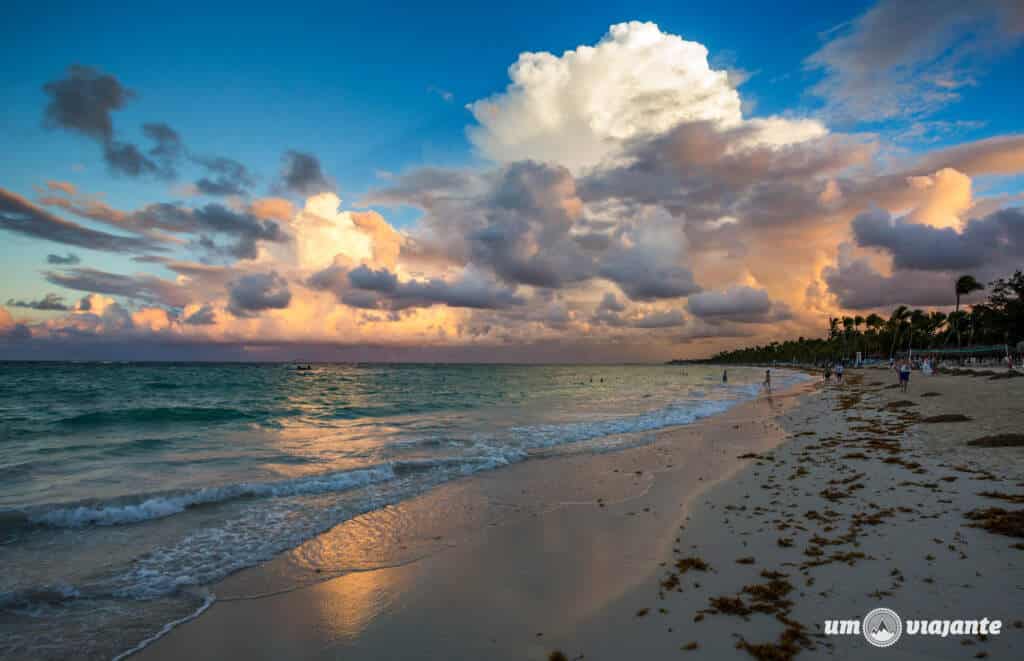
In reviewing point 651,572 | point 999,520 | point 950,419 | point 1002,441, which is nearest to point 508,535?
point 651,572

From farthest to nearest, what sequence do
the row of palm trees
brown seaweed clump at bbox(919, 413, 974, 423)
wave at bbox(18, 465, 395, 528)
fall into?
the row of palm trees, brown seaweed clump at bbox(919, 413, 974, 423), wave at bbox(18, 465, 395, 528)

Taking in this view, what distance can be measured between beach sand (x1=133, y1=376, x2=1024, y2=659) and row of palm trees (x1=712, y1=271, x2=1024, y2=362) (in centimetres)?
10347

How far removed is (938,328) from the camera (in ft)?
413

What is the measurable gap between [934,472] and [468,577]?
1137 cm

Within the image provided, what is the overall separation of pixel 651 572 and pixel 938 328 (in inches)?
6398

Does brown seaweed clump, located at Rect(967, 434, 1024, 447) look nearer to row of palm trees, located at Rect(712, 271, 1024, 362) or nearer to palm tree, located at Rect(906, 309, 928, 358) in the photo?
row of palm trees, located at Rect(712, 271, 1024, 362)

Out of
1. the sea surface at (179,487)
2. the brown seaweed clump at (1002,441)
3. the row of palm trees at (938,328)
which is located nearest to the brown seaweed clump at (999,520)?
the brown seaweed clump at (1002,441)

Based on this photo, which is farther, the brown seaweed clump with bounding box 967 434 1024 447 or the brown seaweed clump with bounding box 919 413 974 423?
the brown seaweed clump with bounding box 919 413 974 423

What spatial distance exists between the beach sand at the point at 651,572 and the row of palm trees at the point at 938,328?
339ft

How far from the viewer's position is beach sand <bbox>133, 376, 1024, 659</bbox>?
551 centimetres

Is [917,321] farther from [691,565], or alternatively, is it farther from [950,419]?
[691,565]

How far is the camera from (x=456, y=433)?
24.3 m

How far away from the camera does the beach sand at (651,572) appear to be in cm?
551

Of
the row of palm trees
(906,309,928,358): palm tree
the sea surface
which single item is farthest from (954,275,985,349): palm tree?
the sea surface
